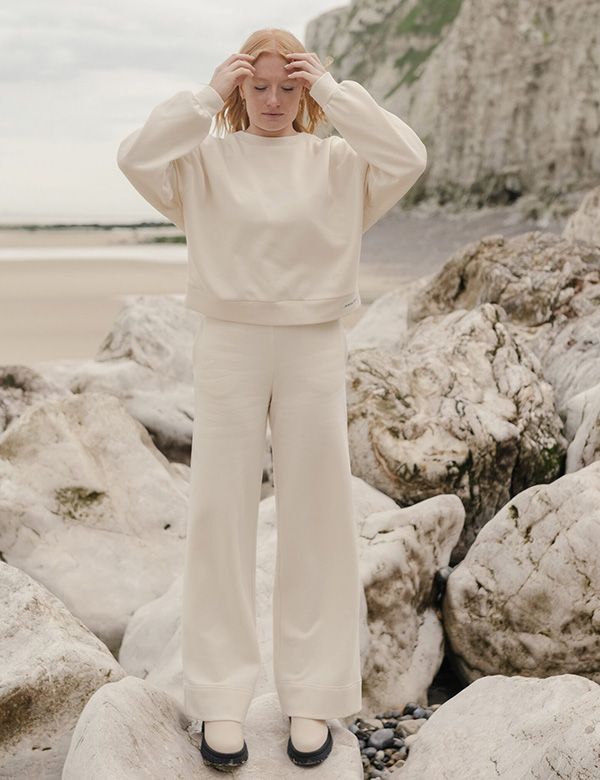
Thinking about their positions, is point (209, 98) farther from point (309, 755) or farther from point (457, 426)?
point (457, 426)

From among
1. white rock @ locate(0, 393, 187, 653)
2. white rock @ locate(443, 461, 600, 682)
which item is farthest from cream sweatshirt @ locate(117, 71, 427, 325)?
white rock @ locate(0, 393, 187, 653)

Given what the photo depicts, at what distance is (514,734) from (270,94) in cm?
195

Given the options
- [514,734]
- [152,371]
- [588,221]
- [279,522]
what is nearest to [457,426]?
[279,522]

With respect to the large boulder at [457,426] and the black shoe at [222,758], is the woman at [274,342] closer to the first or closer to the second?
the black shoe at [222,758]

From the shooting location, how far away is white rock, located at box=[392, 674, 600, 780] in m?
2.20

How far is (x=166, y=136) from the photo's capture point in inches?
95.3

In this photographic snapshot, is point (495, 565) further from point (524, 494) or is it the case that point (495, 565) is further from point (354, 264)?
point (354, 264)

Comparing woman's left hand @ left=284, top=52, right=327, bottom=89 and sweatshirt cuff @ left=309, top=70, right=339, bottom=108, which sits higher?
woman's left hand @ left=284, top=52, right=327, bottom=89

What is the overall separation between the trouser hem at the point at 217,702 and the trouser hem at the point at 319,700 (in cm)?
15

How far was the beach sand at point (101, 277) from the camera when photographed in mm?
13203

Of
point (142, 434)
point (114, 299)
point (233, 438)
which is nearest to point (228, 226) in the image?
point (233, 438)

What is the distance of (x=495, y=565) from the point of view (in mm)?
3602

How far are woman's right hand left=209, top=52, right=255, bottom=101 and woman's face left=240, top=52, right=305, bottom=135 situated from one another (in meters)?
0.04

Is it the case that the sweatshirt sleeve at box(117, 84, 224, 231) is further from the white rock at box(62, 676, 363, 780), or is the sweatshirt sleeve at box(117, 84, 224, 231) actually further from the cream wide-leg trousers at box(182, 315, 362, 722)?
the white rock at box(62, 676, 363, 780)
